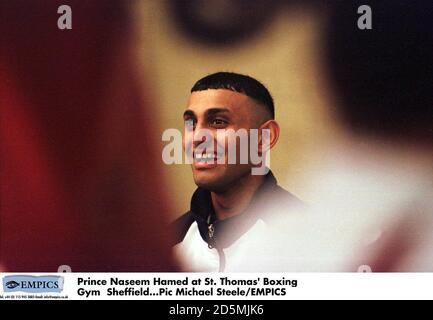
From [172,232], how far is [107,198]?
0.31m

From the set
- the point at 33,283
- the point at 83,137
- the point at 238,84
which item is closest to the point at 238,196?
the point at 238,84

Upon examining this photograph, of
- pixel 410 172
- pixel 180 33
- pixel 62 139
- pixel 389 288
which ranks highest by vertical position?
pixel 180 33

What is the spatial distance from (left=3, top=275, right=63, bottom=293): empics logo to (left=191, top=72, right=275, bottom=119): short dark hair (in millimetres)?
1026

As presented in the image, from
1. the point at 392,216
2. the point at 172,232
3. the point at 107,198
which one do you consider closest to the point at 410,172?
the point at 392,216

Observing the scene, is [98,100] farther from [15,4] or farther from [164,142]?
[15,4]

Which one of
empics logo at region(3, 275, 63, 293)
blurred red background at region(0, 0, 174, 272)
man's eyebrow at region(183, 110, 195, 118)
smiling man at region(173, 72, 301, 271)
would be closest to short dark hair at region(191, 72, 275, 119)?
smiling man at region(173, 72, 301, 271)

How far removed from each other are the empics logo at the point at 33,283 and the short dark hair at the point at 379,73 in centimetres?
142

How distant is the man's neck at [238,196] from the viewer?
2.93m

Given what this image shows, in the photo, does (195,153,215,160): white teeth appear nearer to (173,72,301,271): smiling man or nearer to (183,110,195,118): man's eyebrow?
(173,72,301,271): smiling man

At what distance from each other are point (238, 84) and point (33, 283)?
1224mm

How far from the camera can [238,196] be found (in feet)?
9.66

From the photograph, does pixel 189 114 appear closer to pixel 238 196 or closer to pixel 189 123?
pixel 189 123

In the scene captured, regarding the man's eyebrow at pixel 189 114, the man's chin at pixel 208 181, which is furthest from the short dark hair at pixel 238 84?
the man's chin at pixel 208 181

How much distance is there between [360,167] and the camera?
2.90 metres
